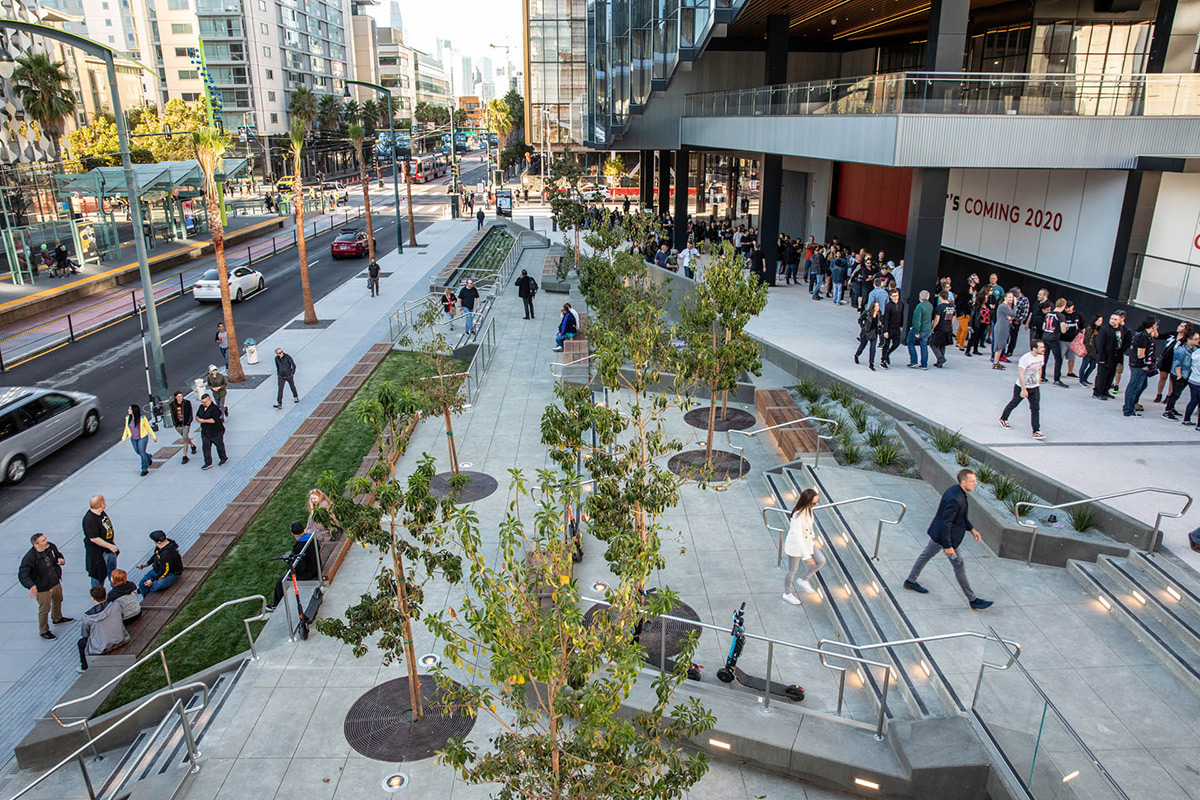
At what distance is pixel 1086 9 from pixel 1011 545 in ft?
66.5

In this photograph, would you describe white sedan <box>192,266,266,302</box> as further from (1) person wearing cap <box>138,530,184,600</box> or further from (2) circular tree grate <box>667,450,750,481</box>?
(2) circular tree grate <box>667,450,750,481</box>

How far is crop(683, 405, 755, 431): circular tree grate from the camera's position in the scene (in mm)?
16359

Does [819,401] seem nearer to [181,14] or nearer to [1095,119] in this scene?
[1095,119]

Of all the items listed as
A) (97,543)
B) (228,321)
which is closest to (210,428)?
(97,543)

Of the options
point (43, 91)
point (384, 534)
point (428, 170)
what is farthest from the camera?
point (428, 170)

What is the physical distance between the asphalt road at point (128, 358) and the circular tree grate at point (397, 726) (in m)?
9.92

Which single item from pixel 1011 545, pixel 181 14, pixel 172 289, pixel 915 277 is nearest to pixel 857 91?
pixel 915 277

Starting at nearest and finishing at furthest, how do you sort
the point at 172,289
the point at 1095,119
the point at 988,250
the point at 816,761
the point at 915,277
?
1. the point at 816,761
2. the point at 1095,119
3. the point at 915,277
4. the point at 988,250
5. the point at 172,289

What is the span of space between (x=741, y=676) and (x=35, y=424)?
15.3m

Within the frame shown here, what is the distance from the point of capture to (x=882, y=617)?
9500mm

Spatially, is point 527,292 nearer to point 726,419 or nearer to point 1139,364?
point 726,419

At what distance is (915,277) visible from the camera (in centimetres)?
1986

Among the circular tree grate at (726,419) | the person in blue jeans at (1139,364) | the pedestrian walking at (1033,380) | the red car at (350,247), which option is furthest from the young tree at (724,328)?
the red car at (350,247)

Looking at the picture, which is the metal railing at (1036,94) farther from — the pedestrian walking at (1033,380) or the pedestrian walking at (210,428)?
the pedestrian walking at (210,428)
